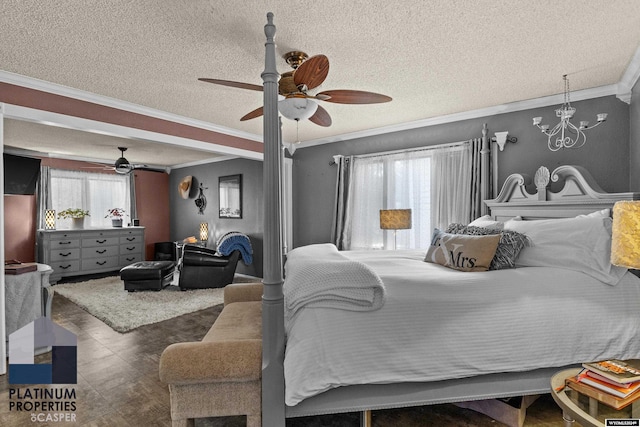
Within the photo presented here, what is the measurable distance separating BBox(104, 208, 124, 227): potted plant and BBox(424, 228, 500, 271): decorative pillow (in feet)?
23.1

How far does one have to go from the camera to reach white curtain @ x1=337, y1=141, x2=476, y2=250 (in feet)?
13.3

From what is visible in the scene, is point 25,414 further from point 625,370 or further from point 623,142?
point 623,142

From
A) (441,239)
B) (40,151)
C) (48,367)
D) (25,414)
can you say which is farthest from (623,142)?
(40,151)

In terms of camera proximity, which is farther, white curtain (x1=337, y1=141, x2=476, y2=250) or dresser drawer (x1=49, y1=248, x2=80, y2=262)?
dresser drawer (x1=49, y1=248, x2=80, y2=262)

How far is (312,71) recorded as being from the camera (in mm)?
2008

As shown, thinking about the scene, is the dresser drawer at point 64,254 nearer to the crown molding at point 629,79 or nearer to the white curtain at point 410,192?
the white curtain at point 410,192

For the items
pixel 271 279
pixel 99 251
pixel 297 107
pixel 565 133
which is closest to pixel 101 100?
pixel 297 107

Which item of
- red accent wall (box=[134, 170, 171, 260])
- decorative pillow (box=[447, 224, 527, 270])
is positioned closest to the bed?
decorative pillow (box=[447, 224, 527, 270])

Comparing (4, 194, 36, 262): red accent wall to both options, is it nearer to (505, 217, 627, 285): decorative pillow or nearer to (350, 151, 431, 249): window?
(350, 151, 431, 249): window

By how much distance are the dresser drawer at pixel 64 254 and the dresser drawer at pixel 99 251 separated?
13 centimetres

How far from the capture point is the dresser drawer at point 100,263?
6485 mm

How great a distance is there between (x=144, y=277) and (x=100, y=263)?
8.22 ft

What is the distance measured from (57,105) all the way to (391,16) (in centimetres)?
319

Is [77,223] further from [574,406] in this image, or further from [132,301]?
[574,406]
